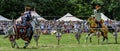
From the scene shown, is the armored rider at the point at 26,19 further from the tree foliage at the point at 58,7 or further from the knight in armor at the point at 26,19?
the tree foliage at the point at 58,7

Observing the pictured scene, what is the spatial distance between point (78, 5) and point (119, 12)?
719cm

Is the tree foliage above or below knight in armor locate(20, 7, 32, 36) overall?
below

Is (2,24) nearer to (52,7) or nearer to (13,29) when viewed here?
(13,29)

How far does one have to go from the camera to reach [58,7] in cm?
6775

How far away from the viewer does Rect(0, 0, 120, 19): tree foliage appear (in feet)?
199

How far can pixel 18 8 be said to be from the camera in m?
61.2

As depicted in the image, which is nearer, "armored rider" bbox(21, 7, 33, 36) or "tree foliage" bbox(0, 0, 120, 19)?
"armored rider" bbox(21, 7, 33, 36)

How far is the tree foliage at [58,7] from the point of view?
6053cm

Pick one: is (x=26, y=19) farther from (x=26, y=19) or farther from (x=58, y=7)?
(x=58, y=7)

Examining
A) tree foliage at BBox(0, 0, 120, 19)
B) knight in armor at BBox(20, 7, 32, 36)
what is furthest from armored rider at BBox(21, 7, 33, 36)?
tree foliage at BBox(0, 0, 120, 19)

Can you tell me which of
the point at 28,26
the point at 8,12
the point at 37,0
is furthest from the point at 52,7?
the point at 28,26

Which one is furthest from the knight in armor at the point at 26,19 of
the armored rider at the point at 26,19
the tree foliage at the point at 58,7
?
the tree foliage at the point at 58,7

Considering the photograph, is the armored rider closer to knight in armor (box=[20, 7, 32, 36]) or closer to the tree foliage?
knight in armor (box=[20, 7, 32, 36])

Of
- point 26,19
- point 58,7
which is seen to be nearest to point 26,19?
point 26,19
